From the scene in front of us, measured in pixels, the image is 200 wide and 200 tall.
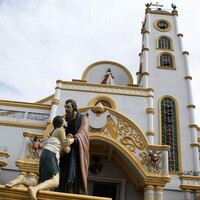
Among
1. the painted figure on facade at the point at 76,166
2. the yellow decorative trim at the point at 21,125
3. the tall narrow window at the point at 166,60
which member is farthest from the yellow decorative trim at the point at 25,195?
the tall narrow window at the point at 166,60

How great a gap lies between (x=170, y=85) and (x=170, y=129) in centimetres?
281

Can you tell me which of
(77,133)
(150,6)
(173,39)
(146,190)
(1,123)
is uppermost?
(150,6)

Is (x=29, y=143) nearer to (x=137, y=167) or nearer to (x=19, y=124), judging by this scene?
(x=19, y=124)

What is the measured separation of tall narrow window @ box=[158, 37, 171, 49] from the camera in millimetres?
17181

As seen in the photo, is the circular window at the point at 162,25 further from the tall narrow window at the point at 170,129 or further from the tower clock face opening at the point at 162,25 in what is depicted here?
the tall narrow window at the point at 170,129

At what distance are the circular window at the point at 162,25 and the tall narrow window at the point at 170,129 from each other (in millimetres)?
5937

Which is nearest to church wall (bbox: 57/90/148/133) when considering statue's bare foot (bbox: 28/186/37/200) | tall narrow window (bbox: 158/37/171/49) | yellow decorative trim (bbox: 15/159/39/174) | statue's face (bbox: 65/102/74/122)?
yellow decorative trim (bbox: 15/159/39/174)

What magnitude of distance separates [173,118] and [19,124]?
25.1ft

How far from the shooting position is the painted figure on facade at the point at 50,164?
109 inches

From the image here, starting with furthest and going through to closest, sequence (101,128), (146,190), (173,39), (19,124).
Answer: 1. (173,39)
2. (19,124)
3. (101,128)
4. (146,190)

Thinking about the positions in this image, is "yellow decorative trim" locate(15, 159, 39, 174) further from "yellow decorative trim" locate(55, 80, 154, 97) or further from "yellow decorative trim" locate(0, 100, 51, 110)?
"yellow decorative trim" locate(55, 80, 154, 97)

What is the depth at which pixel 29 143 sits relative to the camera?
32.7ft

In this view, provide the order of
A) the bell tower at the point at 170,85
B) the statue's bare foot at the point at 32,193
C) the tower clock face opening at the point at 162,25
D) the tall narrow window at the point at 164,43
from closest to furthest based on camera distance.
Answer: the statue's bare foot at the point at 32,193 → the bell tower at the point at 170,85 → the tall narrow window at the point at 164,43 → the tower clock face opening at the point at 162,25

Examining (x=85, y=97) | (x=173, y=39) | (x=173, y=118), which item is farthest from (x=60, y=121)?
(x=173, y=39)
